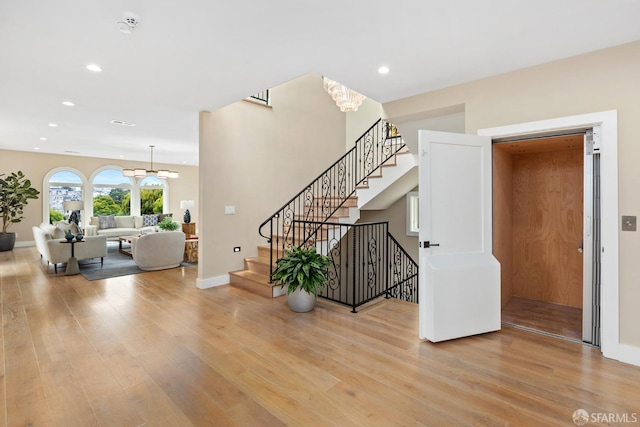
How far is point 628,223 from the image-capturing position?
2.72 meters

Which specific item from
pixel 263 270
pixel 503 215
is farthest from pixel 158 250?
pixel 503 215

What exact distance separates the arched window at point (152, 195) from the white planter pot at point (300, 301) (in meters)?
10.2

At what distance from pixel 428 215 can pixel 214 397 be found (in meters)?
2.43

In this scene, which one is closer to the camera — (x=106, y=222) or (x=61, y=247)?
(x=61, y=247)

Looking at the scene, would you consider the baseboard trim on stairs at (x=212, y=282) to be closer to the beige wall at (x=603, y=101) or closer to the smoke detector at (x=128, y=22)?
the smoke detector at (x=128, y=22)

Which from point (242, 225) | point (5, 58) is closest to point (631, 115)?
point (242, 225)

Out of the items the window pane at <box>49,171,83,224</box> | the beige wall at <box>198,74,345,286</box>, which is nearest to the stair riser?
the beige wall at <box>198,74,345,286</box>

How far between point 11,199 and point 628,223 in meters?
12.5

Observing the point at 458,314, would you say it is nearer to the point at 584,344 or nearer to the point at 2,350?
the point at 584,344

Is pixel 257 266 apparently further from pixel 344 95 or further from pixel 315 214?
pixel 344 95

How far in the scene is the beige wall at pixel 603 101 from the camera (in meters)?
2.69

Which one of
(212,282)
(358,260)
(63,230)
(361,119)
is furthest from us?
(361,119)

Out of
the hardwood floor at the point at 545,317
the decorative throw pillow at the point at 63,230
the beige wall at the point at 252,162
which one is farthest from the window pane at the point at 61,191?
the hardwood floor at the point at 545,317

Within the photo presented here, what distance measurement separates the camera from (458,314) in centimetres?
316
